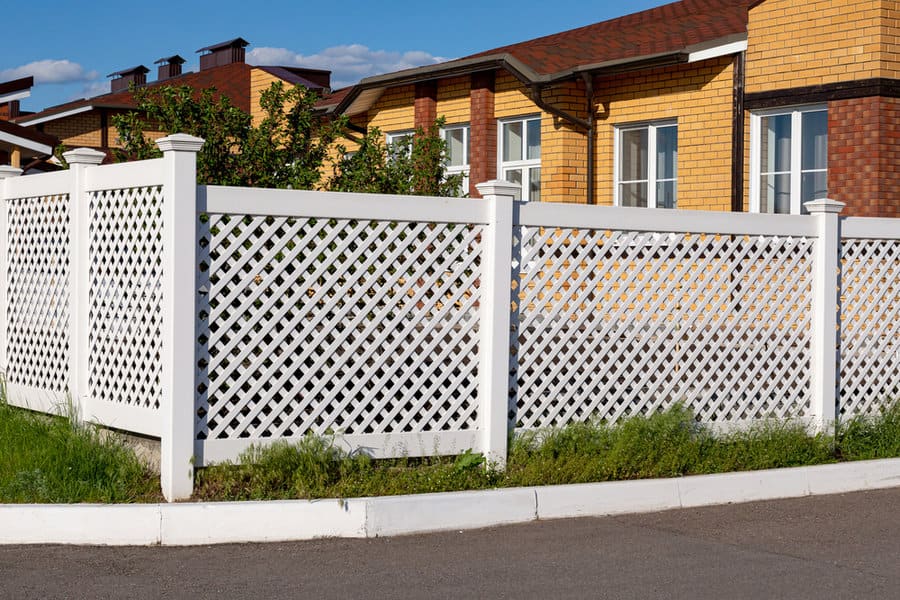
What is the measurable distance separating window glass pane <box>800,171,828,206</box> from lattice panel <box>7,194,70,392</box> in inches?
326

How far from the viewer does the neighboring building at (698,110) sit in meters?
12.3

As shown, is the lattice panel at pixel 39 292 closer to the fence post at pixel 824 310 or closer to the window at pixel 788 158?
the fence post at pixel 824 310

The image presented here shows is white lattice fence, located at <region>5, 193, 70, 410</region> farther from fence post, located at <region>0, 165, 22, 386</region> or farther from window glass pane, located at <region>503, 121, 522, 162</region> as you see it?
window glass pane, located at <region>503, 121, 522, 162</region>

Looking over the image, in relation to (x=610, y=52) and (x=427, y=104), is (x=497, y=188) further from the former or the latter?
(x=427, y=104)

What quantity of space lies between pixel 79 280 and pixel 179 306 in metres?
1.32

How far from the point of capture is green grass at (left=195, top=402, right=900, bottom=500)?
657 cm

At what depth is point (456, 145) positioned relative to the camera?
17.3m

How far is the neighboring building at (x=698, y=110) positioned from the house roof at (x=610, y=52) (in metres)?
0.03

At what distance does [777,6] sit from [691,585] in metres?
9.34

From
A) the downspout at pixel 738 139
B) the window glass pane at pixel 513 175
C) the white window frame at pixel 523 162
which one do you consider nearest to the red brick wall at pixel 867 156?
the downspout at pixel 738 139

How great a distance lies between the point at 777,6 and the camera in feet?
43.1

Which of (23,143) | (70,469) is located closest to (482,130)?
(23,143)

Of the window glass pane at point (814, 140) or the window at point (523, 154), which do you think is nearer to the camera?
the window glass pane at point (814, 140)

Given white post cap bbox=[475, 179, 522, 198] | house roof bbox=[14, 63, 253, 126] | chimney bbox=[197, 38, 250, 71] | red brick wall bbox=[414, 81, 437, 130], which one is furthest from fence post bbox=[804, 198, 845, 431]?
chimney bbox=[197, 38, 250, 71]
